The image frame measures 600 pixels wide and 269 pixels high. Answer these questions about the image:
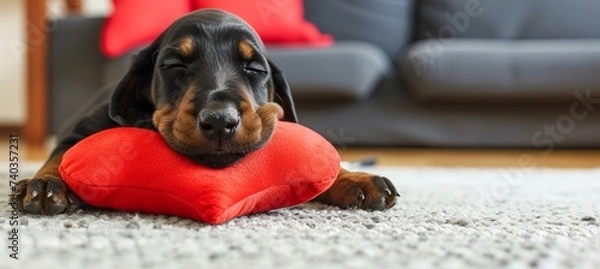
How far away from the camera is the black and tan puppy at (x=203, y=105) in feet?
4.74

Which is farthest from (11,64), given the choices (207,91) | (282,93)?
(207,91)

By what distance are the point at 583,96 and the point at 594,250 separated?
8.17 feet

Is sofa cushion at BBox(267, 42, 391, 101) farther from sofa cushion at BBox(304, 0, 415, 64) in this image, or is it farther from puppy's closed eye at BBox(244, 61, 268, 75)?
puppy's closed eye at BBox(244, 61, 268, 75)

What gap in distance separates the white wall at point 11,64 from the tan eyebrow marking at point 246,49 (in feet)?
12.7

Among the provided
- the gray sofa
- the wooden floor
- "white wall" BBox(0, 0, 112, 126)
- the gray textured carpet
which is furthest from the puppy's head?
"white wall" BBox(0, 0, 112, 126)

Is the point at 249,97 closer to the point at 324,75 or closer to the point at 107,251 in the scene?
the point at 107,251

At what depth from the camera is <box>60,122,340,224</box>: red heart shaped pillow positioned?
139cm

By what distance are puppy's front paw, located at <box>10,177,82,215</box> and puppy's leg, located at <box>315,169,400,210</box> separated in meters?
0.54

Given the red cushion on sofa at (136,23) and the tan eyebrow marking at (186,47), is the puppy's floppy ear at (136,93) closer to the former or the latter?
the tan eyebrow marking at (186,47)

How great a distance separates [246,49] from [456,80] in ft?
6.52

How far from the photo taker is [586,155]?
11.9 feet

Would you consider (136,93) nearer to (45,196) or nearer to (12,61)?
(45,196)

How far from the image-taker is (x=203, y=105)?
1.46 metres

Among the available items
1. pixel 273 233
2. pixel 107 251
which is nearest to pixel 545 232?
pixel 273 233
